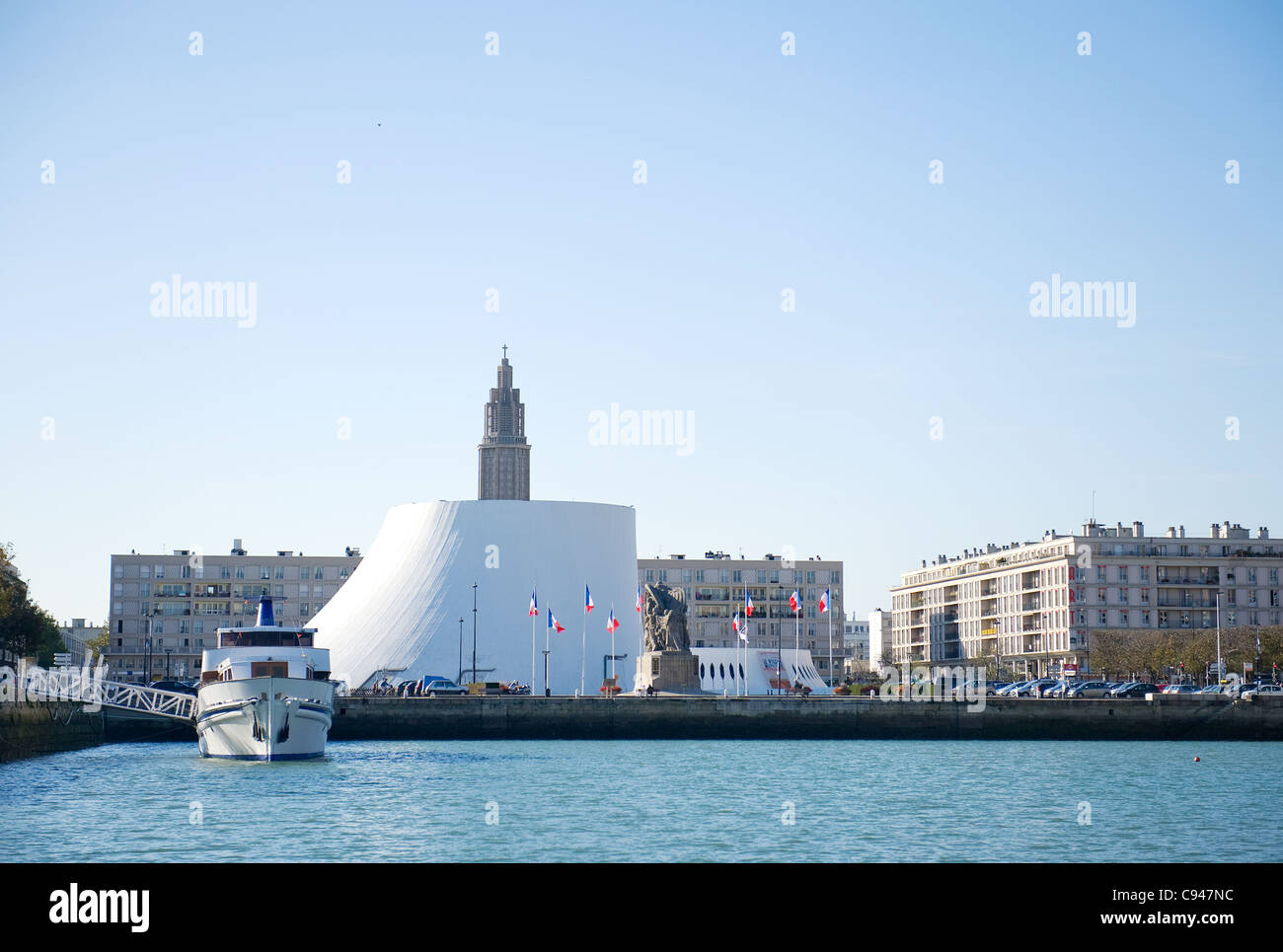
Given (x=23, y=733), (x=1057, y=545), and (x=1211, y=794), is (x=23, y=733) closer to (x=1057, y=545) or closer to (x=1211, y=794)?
(x=1211, y=794)

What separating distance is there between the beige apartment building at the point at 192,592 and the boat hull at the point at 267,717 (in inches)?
3181

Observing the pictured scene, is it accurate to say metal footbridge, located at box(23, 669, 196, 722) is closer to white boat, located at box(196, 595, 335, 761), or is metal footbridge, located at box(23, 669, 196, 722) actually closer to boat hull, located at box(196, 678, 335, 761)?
white boat, located at box(196, 595, 335, 761)

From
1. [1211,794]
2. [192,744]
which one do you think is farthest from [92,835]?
[192,744]

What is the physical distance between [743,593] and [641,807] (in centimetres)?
9543

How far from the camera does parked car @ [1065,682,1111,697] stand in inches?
3078

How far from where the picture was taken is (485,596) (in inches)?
3656

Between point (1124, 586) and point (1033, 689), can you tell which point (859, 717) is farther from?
point (1124, 586)

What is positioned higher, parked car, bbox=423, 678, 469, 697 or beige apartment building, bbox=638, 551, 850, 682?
beige apartment building, bbox=638, 551, 850, 682

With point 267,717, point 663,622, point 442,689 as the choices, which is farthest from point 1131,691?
point 267,717

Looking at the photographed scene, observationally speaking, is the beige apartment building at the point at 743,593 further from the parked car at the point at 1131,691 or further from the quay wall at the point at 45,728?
the quay wall at the point at 45,728

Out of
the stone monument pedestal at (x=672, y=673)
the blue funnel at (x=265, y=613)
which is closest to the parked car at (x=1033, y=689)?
the stone monument pedestal at (x=672, y=673)

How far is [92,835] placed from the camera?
29672mm

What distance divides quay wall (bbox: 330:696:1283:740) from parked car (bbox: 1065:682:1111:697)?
6.41 m

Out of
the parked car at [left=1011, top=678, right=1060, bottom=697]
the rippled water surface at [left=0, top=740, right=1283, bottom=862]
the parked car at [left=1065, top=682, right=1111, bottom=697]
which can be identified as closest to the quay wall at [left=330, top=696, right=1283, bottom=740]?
the parked car at [left=1065, top=682, right=1111, bottom=697]
